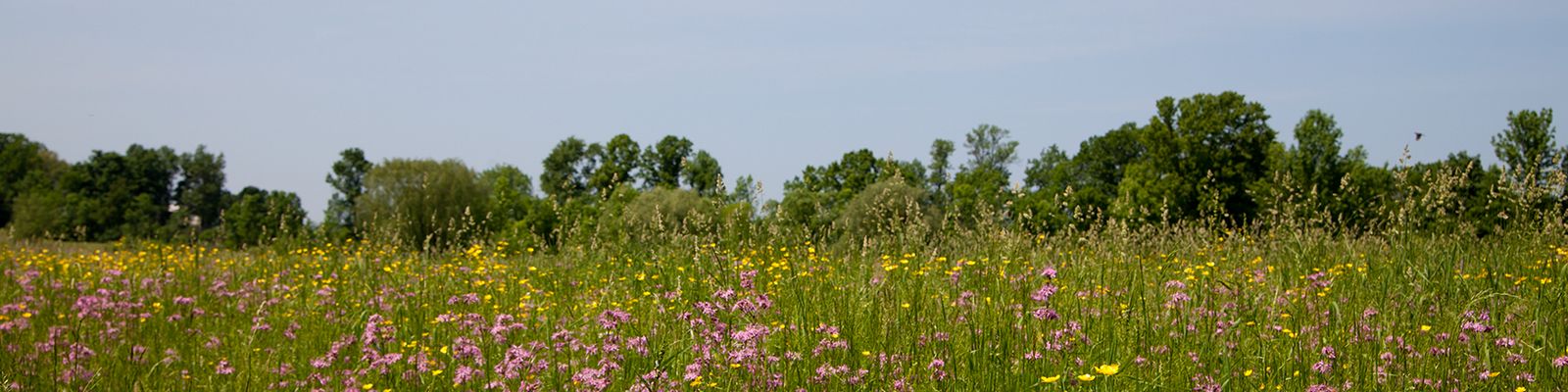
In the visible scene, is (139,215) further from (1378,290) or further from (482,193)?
(1378,290)

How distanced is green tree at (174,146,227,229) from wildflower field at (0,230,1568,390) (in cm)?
7122

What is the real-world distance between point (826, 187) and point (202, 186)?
5437cm

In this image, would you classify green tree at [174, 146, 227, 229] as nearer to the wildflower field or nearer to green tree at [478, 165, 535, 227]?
green tree at [478, 165, 535, 227]

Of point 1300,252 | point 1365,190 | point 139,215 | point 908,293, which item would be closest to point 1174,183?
point 1365,190

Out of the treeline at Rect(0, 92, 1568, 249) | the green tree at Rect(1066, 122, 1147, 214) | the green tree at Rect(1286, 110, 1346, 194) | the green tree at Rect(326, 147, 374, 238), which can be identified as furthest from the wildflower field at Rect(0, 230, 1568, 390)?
the green tree at Rect(326, 147, 374, 238)

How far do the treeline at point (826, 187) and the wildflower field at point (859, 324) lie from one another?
0.35 metres

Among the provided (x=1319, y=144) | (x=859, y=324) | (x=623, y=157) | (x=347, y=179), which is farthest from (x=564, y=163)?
(x=859, y=324)

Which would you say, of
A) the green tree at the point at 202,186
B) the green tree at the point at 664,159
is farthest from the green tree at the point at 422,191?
the green tree at the point at 202,186

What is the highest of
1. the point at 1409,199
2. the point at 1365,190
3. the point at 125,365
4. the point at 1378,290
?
the point at 1365,190

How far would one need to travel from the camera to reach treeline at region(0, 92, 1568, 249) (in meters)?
6.57

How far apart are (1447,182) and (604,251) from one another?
5663 millimetres

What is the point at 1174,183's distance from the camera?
30.2 m

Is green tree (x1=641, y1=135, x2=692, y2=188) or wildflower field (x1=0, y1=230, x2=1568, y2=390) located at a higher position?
green tree (x1=641, y1=135, x2=692, y2=188)

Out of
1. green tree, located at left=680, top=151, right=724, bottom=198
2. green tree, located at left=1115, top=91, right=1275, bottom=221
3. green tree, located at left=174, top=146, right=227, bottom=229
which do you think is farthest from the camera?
green tree, located at left=174, top=146, right=227, bottom=229
